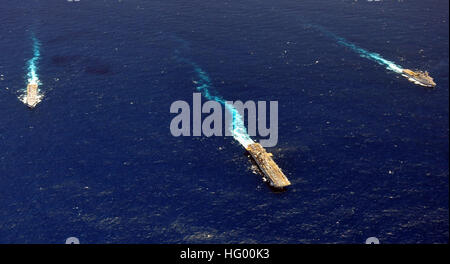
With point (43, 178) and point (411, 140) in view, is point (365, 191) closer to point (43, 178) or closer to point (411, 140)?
point (411, 140)

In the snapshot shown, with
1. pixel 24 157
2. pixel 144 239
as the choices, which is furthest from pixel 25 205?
pixel 144 239

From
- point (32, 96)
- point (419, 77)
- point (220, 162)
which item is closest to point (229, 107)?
point (220, 162)
